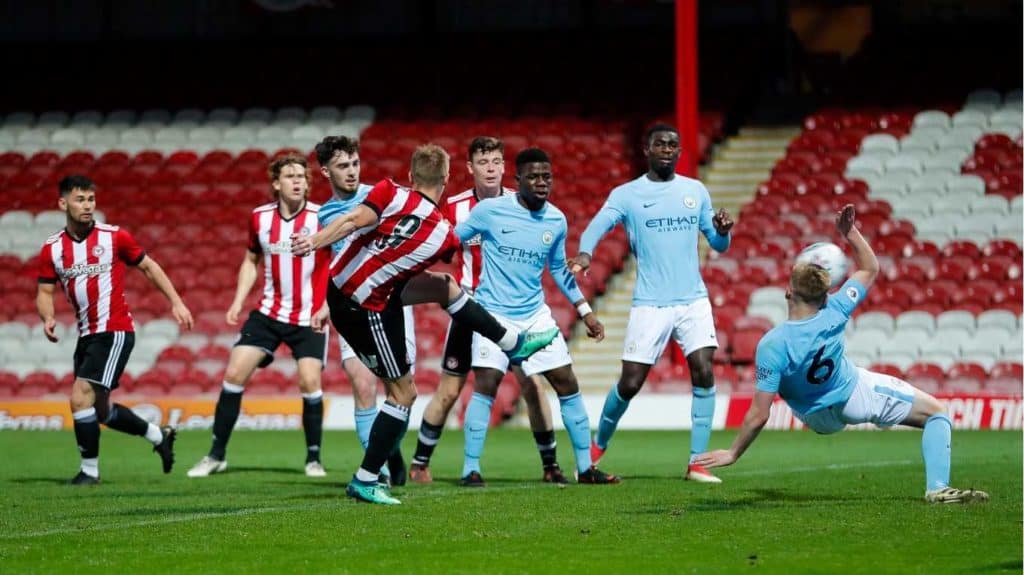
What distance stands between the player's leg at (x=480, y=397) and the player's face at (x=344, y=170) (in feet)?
4.55

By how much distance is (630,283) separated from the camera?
20.7 metres

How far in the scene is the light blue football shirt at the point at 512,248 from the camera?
10.1 metres

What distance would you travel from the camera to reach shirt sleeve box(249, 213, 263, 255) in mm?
11797

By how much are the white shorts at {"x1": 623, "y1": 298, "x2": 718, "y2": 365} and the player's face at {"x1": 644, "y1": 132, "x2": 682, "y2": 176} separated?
37.8 inches

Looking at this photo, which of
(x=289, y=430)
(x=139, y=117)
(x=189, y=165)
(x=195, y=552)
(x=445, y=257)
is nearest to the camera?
(x=195, y=552)

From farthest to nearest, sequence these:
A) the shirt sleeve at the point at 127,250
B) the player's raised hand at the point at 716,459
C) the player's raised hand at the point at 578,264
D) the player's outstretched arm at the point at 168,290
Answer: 1. the shirt sleeve at the point at 127,250
2. the player's outstretched arm at the point at 168,290
3. the player's raised hand at the point at 578,264
4. the player's raised hand at the point at 716,459

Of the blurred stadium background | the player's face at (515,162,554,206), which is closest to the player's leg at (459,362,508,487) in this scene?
the player's face at (515,162,554,206)

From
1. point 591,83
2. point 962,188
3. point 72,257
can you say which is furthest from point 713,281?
point 72,257

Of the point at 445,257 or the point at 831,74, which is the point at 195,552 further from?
the point at 831,74

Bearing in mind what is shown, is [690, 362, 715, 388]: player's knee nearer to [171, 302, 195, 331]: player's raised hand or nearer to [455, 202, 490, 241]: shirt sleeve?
[455, 202, 490, 241]: shirt sleeve

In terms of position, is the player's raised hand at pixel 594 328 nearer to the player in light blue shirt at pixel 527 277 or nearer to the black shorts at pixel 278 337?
the player in light blue shirt at pixel 527 277

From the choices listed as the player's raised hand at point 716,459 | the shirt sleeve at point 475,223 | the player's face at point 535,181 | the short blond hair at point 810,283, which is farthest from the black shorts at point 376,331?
the short blond hair at point 810,283

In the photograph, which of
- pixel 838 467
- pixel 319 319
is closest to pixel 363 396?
pixel 319 319

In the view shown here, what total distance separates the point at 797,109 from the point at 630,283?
5.39 meters
